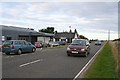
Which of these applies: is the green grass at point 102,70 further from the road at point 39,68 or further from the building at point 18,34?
the building at point 18,34

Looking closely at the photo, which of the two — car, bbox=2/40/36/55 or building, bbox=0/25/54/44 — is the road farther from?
building, bbox=0/25/54/44

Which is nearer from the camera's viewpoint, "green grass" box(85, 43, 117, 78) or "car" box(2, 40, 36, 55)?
"green grass" box(85, 43, 117, 78)

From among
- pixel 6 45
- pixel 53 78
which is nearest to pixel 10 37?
pixel 6 45

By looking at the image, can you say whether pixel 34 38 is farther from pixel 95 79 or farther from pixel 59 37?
pixel 95 79

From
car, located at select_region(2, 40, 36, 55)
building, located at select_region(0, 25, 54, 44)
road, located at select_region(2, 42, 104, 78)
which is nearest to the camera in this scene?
road, located at select_region(2, 42, 104, 78)

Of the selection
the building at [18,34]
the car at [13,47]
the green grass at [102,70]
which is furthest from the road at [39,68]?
the building at [18,34]

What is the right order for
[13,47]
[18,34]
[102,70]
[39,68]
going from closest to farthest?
[102,70] < [39,68] < [13,47] < [18,34]

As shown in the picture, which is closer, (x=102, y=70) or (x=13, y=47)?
(x=102, y=70)

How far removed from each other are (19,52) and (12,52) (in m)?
0.71

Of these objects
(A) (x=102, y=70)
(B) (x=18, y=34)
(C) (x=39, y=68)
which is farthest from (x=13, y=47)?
(B) (x=18, y=34)

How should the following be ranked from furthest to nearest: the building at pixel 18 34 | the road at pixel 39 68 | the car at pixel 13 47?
1. the building at pixel 18 34
2. the car at pixel 13 47
3. the road at pixel 39 68

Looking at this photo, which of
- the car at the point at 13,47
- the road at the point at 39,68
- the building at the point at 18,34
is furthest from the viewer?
the building at the point at 18,34

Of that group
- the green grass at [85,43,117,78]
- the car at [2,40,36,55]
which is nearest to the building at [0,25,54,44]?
the car at [2,40,36,55]

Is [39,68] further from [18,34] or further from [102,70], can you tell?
[18,34]
